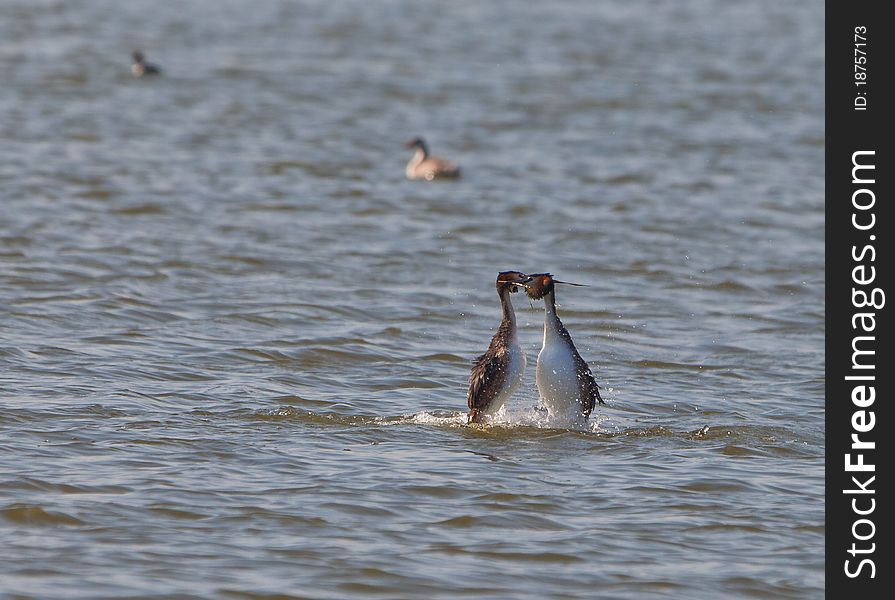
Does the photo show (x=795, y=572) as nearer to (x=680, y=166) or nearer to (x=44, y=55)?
(x=680, y=166)

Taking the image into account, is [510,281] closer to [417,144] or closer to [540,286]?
[540,286]

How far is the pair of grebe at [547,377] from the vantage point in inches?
364

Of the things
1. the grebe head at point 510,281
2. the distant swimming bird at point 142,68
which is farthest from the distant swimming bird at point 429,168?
the grebe head at point 510,281

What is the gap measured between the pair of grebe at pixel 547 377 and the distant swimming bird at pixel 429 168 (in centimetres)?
978

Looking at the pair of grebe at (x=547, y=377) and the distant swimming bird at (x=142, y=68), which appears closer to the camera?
the pair of grebe at (x=547, y=377)

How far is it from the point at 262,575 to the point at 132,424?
2461 millimetres

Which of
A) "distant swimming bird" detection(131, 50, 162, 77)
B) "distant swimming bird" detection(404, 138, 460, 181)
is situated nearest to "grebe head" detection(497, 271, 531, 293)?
"distant swimming bird" detection(404, 138, 460, 181)

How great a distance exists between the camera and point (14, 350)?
10.5m

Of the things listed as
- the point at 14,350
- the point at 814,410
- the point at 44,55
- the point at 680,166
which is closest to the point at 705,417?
the point at 814,410
